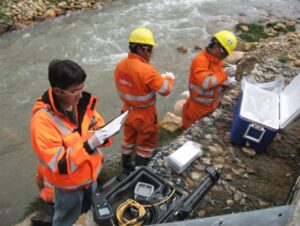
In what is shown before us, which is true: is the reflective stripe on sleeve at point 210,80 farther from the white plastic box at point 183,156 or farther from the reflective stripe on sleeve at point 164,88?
the white plastic box at point 183,156

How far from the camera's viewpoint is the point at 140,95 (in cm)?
428

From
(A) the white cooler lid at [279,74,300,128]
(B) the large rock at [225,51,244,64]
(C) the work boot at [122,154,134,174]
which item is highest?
(A) the white cooler lid at [279,74,300,128]

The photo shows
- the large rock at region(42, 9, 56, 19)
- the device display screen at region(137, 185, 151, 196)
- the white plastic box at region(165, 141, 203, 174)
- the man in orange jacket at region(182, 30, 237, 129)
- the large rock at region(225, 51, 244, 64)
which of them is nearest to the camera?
the device display screen at region(137, 185, 151, 196)

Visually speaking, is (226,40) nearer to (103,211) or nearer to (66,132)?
(66,132)

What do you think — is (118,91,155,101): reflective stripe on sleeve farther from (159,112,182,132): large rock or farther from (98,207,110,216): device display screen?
(98,207,110,216): device display screen

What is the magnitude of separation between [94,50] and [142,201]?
683cm

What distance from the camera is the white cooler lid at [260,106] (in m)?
3.63

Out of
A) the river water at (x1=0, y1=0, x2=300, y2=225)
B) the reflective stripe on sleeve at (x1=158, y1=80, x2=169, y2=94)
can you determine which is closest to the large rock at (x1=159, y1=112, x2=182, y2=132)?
the river water at (x1=0, y1=0, x2=300, y2=225)

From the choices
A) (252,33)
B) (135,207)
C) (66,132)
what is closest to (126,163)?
(135,207)

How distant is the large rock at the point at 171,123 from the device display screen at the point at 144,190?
8.71 ft

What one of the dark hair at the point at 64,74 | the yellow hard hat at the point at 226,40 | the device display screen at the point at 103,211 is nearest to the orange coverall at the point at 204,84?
the yellow hard hat at the point at 226,40

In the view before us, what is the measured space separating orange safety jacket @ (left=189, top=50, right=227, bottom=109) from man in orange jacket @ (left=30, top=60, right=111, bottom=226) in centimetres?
177

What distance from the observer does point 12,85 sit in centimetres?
792

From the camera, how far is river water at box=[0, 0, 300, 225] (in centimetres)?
596
